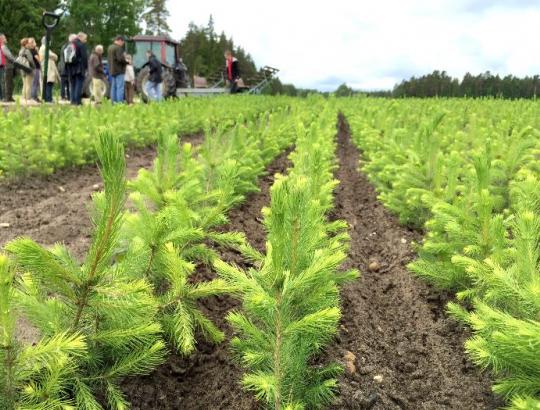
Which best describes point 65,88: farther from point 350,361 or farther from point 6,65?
point 350,361

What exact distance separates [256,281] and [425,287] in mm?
2293

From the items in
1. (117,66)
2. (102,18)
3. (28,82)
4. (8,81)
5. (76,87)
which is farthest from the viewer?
(102,18)

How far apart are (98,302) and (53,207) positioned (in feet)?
13.5

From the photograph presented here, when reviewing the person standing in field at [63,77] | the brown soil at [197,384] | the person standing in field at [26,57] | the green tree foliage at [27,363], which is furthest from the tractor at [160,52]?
the green tree foliage at [27,363]

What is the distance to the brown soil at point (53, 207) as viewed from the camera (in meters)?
4.42

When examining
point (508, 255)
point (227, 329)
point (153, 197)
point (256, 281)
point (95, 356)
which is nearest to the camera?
point (256, 281)

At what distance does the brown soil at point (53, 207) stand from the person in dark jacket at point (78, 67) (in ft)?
23.9

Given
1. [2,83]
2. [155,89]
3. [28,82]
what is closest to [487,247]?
[28,82]

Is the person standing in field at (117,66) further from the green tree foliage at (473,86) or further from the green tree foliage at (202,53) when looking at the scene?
the green tree foliage at (202,53)

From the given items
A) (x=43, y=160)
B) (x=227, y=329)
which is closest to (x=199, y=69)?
(x=43, y=160)

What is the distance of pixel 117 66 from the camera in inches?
571

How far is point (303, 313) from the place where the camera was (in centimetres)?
211

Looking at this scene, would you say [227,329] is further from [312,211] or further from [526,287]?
[526,287]

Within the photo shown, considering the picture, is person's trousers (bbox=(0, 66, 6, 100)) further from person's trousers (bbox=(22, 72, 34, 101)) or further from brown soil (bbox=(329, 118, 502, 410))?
brown soil (bbox=(329, 118, 502, 410))
